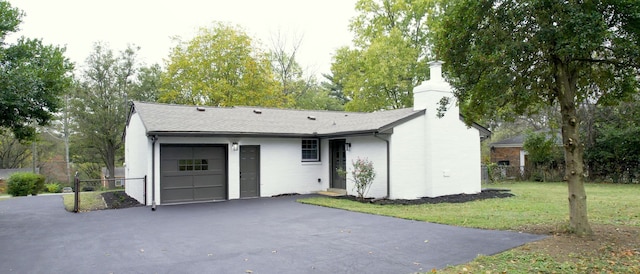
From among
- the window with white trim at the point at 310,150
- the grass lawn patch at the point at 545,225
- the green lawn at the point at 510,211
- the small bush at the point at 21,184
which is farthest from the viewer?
the small bush at the point at 21,184

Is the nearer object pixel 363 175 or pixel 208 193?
pixel 363 175

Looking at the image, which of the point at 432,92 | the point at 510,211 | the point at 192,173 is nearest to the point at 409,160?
the point at 432,92

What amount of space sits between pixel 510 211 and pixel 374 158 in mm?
4690

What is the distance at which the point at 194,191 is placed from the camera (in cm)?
1394

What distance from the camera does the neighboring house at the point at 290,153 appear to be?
13461 millimetres

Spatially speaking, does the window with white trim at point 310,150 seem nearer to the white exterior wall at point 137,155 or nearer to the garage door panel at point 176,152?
the garage door panel at point 176,152

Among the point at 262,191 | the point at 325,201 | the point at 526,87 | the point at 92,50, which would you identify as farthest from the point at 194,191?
the point at 92,50

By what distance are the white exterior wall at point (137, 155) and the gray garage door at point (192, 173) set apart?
0.55 meters

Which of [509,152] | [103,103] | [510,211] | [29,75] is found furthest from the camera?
[103,103]

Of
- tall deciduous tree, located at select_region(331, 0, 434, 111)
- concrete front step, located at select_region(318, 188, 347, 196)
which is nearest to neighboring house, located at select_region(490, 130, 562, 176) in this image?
tall deciduous tree, located at select_region(331, 0, 434, 111)

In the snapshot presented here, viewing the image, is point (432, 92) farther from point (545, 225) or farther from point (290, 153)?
point (545, 225)

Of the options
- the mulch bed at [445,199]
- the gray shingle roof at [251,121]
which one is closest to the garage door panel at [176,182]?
the gray shingle roof at [251,121]

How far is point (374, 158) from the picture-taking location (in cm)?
1411

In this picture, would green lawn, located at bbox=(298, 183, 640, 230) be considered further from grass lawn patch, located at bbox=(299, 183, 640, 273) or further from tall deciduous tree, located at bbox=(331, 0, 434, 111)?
tall deciduous tree, located at bbox=(331, 0, 434, 111)
